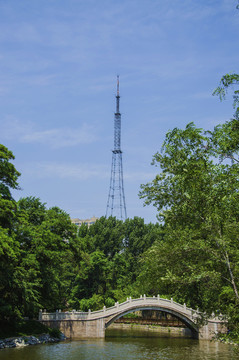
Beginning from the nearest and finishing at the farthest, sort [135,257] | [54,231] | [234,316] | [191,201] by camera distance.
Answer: [234,316] → [191,201] → [54,231] → [135,257]

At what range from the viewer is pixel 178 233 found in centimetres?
1627

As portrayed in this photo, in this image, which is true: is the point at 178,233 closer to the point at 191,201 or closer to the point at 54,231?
the point at 191,201

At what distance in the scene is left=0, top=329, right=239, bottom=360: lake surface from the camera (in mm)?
23967

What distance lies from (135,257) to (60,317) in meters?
27.7

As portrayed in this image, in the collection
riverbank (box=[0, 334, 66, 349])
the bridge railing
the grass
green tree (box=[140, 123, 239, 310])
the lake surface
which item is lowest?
the lake surface

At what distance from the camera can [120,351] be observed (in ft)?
92.0

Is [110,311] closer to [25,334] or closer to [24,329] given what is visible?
[24,329]

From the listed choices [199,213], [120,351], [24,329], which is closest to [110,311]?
[120,351]

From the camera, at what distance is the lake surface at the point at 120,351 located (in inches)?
944

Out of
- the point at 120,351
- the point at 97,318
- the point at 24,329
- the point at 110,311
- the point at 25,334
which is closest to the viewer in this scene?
the point at 120,351

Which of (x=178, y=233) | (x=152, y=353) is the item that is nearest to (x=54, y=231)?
(x=152, y=353)

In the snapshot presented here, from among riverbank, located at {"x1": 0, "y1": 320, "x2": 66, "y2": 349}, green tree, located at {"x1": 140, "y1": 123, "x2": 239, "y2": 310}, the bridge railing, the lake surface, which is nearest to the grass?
riverbank, located at {"x1": 0, "y1": 320, "x2": 66, "y2": 349}

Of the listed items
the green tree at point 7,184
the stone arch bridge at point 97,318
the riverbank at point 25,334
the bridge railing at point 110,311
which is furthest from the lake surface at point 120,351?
the green tree at point 7,184

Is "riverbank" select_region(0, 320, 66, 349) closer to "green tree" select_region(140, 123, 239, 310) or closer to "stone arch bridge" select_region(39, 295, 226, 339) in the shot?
"stone arch bridge" select_region(39, 295, 226, 339)
